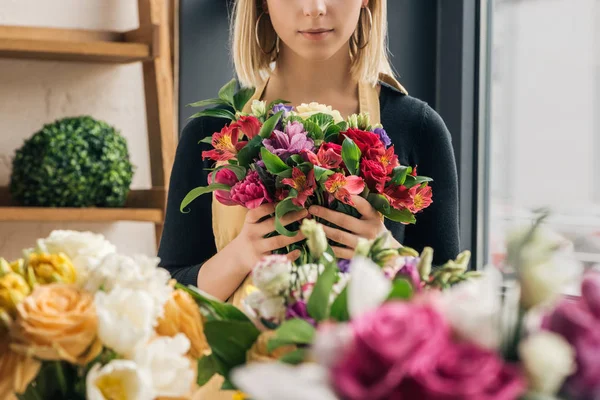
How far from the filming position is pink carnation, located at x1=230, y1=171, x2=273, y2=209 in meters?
0.92

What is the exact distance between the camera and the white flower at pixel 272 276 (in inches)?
22.0

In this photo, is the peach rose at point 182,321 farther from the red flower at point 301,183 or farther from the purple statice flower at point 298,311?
the red flower at point 301,183

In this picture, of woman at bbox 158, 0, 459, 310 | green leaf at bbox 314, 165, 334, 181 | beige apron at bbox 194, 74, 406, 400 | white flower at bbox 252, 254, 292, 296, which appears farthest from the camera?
woman at bbox 158, 0, 459, 310

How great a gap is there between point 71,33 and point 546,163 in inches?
46.0

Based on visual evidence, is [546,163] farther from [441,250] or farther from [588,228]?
[441,250]

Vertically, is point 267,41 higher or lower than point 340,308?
higher

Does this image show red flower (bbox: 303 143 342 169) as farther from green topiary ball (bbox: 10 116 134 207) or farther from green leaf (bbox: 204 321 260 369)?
green topiary ball (bbox: 10 116 134 207)

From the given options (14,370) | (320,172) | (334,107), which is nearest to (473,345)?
(14,370)

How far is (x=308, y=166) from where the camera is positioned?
2.93ft

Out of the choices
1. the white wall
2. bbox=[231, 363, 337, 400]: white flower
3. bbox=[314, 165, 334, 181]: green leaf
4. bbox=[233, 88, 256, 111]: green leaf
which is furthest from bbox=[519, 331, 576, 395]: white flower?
the white wall

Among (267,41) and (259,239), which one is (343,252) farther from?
(267,41)

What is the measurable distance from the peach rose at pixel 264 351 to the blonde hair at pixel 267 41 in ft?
2.66

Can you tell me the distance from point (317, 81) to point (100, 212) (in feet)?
2.34

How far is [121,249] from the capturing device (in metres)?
1.97
